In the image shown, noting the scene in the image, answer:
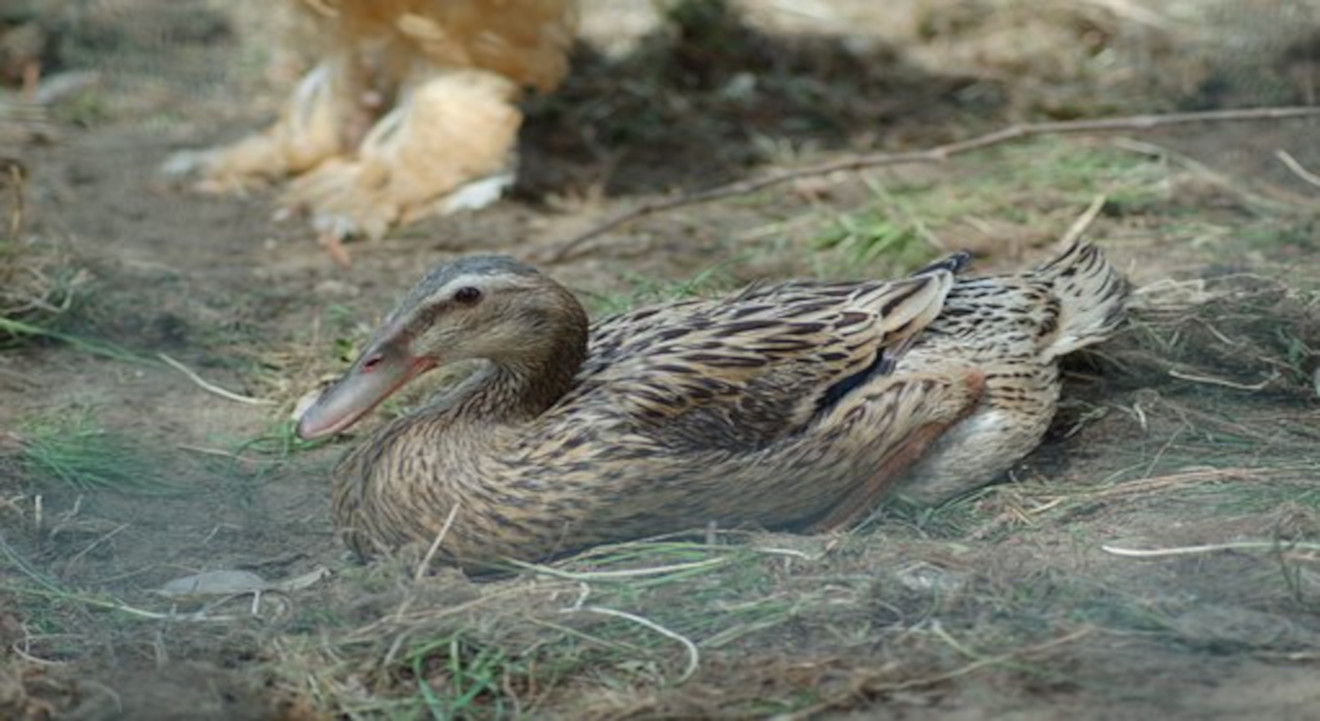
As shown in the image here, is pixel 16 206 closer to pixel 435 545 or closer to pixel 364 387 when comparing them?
pixel 364 387

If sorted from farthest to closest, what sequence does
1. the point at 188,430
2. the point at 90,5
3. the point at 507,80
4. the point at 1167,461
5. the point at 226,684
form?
the point at 90,5 → the point at 507,80 → the point at 188,430 → the point at 1167,461 → the point at 226,684

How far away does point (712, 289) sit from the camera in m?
7.86

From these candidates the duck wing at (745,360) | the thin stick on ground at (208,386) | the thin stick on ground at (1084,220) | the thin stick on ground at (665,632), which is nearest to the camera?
the thin stick on ground at (665,632)

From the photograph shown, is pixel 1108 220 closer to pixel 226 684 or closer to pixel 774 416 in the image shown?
pixel 774 416

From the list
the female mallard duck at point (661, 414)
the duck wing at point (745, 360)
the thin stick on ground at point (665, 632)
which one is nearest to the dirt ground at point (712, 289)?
the thin stick on ground at point (665, 632)

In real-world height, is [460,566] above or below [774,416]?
below

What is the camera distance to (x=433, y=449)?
5707mm

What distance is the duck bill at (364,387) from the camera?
18.5ft

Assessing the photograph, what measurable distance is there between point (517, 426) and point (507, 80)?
12.8ft

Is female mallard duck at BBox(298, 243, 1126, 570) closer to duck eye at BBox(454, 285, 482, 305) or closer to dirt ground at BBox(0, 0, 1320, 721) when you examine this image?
duck eye at BBox(454, 285, 482, 305)

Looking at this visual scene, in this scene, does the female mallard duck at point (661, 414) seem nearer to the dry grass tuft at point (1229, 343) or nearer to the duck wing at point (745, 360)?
the duck wing at point (745, 360)

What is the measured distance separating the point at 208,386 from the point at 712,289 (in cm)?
185

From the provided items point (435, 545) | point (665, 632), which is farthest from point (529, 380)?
point (665, 632)

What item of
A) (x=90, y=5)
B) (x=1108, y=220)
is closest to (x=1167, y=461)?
(x=1108, y=220)
